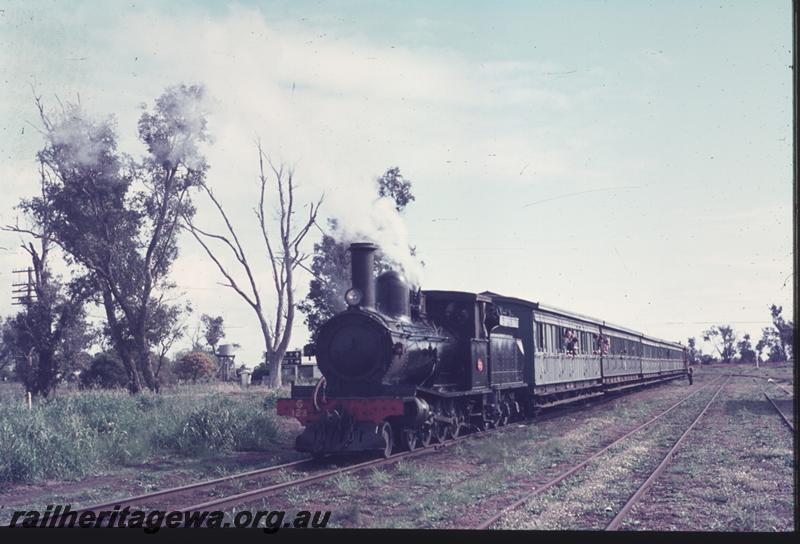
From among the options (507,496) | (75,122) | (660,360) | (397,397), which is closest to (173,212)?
(75,122)

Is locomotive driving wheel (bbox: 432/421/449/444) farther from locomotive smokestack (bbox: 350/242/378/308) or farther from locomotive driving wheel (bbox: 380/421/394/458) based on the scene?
locomotive smokestack (bbox: 350/242/378/308)

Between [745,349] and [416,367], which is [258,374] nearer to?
[416,367]

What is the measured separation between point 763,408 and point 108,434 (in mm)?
19034

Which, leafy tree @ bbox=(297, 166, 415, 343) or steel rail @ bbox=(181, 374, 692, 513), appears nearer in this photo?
steel rail @ bbox=(181, 374, 692, 513)

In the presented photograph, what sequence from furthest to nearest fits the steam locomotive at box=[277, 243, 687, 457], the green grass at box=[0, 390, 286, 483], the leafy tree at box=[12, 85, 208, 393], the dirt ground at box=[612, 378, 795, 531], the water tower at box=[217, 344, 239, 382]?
the water tower at box=[217, 344, 239, 382] → the leafy tree at box=[12, 85, 208, 393] → the steam locomotive at box=[277, 243, 687, 457] → the green grass at box=[0, 390, 286, 483] → the dirt ground at box=[612, 378, 795, 531]

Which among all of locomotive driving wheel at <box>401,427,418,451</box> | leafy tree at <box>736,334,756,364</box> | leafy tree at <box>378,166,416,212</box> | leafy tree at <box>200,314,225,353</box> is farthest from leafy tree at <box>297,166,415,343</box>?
leafy tree at <box>736,334,756,364</box>

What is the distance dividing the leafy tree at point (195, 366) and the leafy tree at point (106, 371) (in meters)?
6.58

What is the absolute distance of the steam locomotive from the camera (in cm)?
1277

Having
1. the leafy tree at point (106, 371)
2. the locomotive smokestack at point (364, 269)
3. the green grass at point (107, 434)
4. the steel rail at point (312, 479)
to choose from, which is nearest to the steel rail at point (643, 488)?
the steel rail at point (312, 479)

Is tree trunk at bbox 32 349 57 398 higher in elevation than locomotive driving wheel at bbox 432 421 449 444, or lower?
higher

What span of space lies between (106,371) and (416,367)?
Result: 132 feet

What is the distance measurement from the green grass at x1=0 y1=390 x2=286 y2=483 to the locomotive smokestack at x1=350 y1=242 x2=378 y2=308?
182 inches

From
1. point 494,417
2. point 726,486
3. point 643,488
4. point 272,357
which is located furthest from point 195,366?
point 726,486

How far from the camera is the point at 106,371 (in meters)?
48.8
